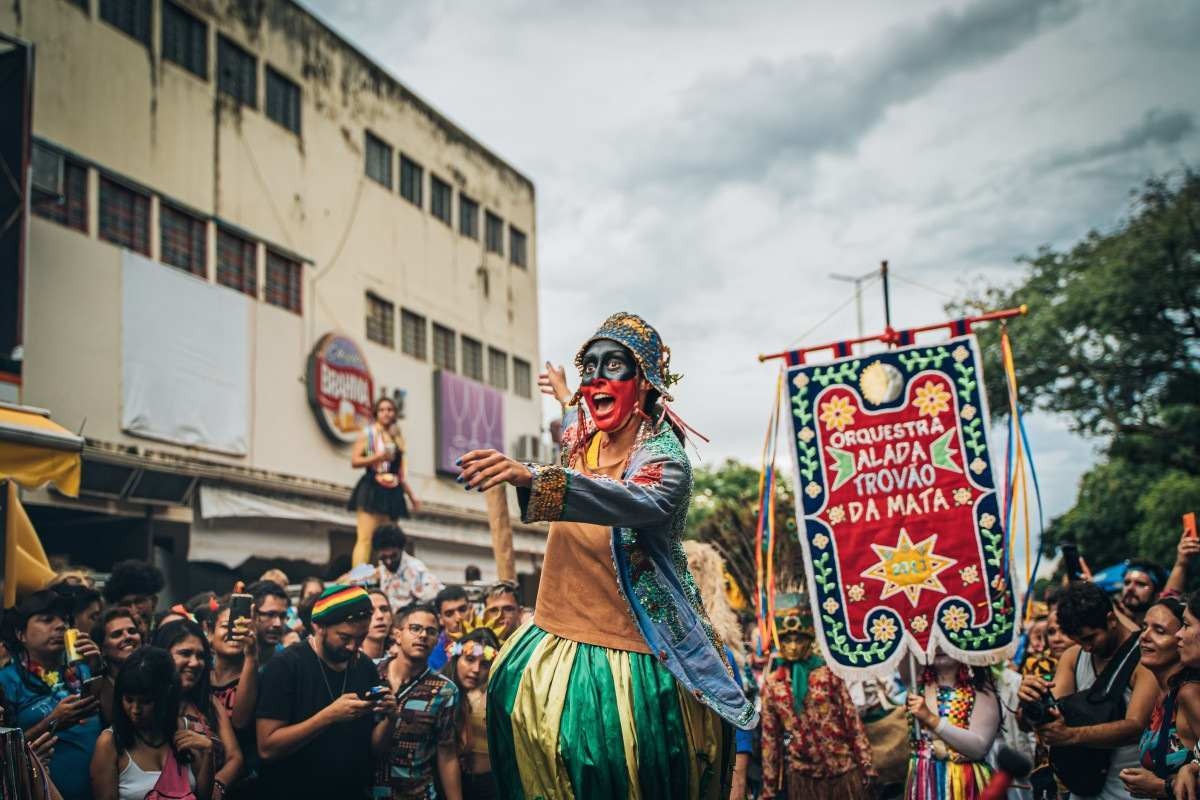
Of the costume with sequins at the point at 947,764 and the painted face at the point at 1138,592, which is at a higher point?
the painted face at the point at 1138,592

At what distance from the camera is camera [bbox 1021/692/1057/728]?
5.07 m

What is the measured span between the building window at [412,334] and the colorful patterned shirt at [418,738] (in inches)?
637

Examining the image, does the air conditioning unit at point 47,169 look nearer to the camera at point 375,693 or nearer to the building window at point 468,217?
the camera at point 375,693

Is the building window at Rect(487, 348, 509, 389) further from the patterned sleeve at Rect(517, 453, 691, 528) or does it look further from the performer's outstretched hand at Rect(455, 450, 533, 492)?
the performer's outstretched hand at Rect(455, 450, 533, 492)

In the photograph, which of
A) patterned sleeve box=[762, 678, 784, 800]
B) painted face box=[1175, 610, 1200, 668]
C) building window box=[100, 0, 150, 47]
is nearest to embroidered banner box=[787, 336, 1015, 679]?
patterned sleeve box=[762, 678, 784, 800]

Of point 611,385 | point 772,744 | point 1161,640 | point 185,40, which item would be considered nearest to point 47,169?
point 185,40

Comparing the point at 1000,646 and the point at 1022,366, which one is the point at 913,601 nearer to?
the point at 1000,646

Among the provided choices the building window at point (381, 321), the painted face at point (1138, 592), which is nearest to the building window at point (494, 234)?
the building window at point (381, 321)

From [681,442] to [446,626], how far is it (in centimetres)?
404

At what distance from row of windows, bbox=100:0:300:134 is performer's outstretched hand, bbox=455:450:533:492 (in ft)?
45.9

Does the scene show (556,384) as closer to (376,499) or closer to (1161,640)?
(1161,640)

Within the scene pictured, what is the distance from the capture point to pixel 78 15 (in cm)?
1424

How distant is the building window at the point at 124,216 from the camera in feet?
47.3

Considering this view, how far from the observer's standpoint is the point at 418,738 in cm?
583
